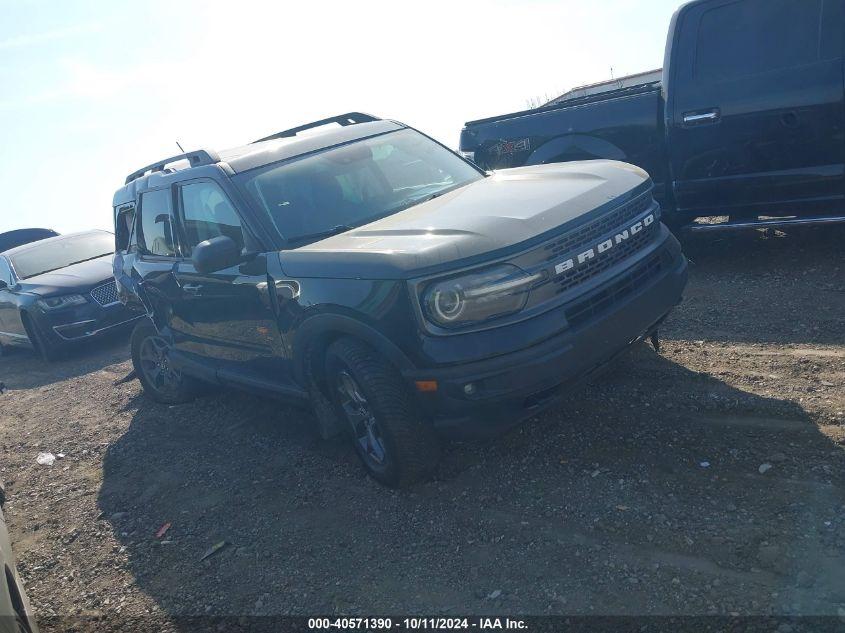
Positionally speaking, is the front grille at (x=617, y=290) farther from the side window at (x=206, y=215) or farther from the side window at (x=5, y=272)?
the side window at (x=5, y=272)

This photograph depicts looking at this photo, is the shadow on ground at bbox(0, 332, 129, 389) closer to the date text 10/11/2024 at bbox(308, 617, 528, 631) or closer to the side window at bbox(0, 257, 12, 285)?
the side window at bbox(0, 257, 12, 285)

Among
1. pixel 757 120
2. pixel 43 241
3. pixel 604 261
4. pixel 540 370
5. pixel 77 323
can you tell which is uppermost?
pixel 757 120

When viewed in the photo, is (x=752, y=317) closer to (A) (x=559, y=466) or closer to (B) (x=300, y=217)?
(A) (x=559, y=466)

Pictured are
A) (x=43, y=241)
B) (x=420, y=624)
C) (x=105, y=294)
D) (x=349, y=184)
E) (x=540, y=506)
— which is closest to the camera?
(x=420, y=624)

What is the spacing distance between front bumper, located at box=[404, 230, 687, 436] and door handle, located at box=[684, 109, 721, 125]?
276cm

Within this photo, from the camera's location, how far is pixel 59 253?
10.5 meters

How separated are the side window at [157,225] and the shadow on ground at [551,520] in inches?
68.7

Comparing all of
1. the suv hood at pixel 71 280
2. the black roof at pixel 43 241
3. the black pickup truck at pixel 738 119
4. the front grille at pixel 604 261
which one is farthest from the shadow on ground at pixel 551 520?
the black roof at pixel 43 241

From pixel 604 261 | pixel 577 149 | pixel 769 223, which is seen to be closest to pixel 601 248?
pixel 604 261

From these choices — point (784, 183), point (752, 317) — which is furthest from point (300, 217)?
point (784, 183)

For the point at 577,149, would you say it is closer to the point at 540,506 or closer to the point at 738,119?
the point at 738,119

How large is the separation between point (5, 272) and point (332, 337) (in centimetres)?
853

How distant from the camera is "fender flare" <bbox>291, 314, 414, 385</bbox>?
340cm

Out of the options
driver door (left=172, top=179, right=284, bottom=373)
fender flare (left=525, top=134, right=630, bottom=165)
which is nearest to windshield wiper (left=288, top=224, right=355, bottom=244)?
driver door (left=172, top=179, right=284, bottom=373)
